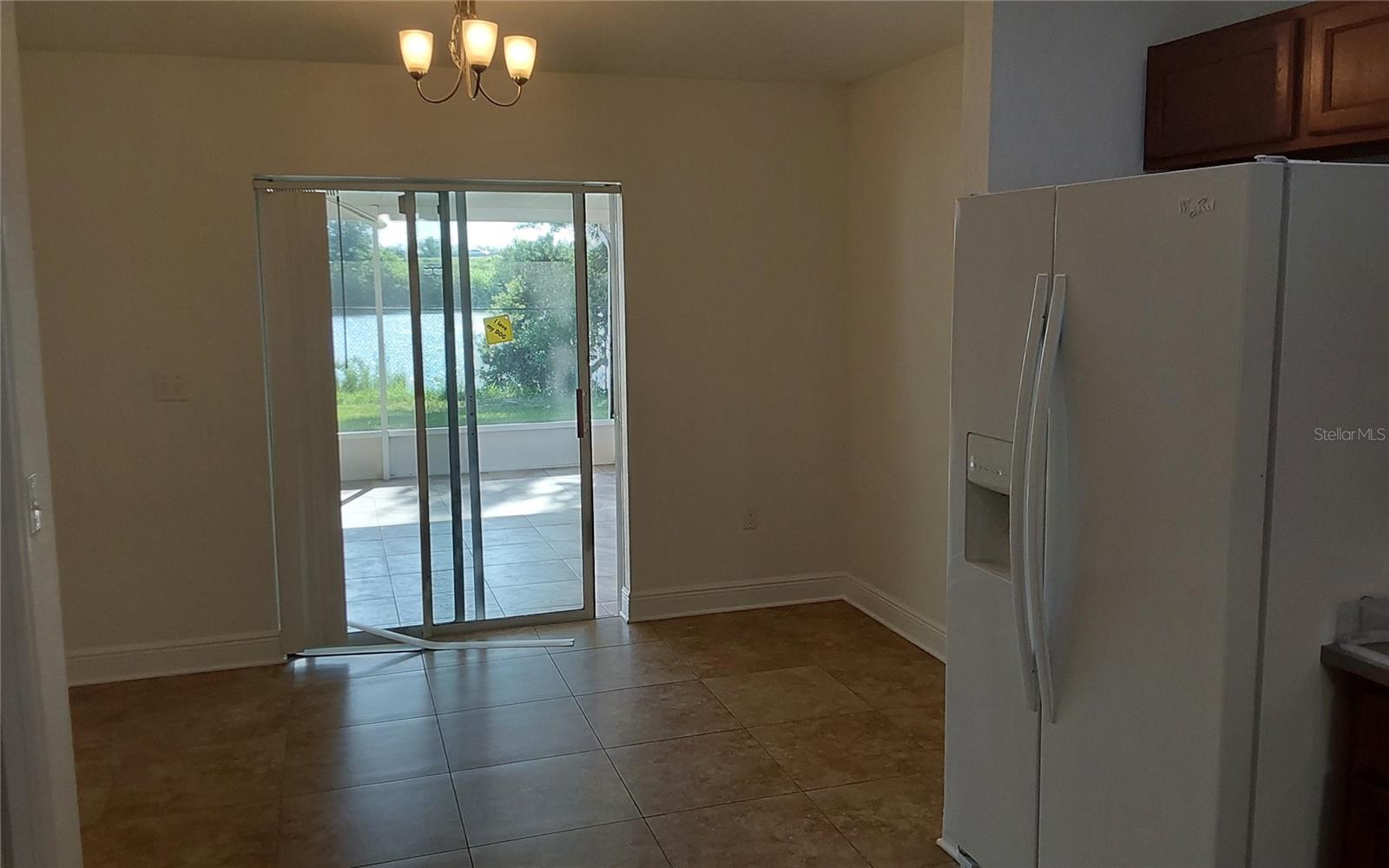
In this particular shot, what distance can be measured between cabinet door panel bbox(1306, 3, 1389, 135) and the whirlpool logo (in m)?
0.85

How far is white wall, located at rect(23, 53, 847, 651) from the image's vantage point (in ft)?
13.4

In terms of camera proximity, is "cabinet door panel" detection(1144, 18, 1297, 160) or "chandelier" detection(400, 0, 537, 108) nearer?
"cabinet door panel" detection(1144, 18, 1297, 160)

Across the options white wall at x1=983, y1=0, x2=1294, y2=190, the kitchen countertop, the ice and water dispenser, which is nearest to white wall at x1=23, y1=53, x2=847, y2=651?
white wall at x1=983, y1=0, x2=1294, y2=190

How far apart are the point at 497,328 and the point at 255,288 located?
1.03m

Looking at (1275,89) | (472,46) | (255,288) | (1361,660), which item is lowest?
(1361,660)

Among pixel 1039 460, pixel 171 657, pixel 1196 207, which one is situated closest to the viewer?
pixel 1196 207

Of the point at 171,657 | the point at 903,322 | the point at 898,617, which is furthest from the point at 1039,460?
the point at 171,657

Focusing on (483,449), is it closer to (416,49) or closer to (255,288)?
(255,288)

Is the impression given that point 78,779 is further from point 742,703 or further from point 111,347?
point 742,703

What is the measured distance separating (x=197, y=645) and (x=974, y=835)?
3.31 m

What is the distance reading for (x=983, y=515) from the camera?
8.43 ft

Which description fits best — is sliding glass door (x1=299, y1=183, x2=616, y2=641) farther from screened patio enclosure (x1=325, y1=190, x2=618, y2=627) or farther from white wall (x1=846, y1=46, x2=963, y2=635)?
white wall (x1=846, y1=46, x2=963, y2=635)

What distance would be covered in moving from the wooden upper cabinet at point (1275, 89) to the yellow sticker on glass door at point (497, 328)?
9.20ft

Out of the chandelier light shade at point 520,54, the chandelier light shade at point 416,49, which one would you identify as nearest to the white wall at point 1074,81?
the chandelier light shade at point 520,54
